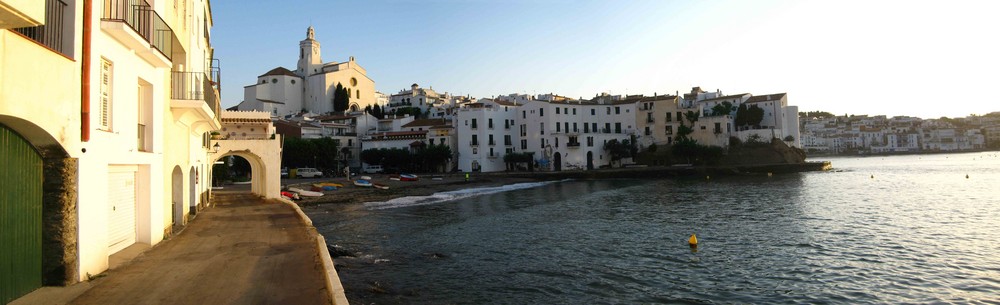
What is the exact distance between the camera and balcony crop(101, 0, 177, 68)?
9.98 metres

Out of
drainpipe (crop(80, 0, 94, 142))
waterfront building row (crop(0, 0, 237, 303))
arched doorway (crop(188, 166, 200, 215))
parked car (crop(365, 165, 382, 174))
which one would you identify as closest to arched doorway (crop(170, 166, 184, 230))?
waterfront building row (crop(0, 0, 237, 303))

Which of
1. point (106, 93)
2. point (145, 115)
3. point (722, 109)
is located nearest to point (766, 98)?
point (722, 109)

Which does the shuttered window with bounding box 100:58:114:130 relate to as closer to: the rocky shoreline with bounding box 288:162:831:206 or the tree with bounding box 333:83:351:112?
the rocky shoreline with bounding box 288:162:831:206

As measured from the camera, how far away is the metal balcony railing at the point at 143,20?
1035 centimetres

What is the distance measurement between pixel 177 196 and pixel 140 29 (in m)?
6.74

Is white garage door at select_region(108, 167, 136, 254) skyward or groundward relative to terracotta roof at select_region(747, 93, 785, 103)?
groundward

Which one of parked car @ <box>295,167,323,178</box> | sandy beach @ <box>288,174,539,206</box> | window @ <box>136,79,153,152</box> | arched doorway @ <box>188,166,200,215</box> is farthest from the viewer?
parked car @ <box>295,167,323,178</box>

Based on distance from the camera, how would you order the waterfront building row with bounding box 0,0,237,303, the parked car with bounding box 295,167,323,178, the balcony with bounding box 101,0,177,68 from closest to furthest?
the waterfront building row with bounding box 0,0,237,303 → the balcony with bounding box 101,0,177,68 → the parked car with bounding box 295,167,323,178

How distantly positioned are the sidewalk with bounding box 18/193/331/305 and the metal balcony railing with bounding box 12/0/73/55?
145 inches

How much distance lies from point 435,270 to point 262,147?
17.7 metres

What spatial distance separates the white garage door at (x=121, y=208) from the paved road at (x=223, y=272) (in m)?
0.56

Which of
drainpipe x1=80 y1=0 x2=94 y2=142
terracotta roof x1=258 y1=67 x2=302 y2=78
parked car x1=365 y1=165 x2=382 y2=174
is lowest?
parked car x1=365 y1=165 x2=382 y2=174

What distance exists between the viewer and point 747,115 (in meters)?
84.4

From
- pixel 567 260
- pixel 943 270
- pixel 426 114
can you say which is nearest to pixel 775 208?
pixel 943 270
